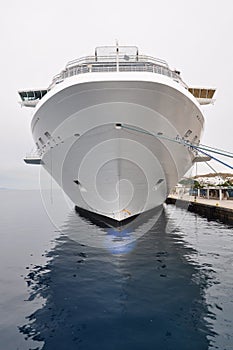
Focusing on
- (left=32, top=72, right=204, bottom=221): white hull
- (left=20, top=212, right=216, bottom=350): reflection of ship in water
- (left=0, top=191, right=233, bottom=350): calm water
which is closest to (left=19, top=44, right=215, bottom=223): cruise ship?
(left=32, top=72, right=204, bottom=221): white hull

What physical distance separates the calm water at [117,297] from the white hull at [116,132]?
8.63 ft

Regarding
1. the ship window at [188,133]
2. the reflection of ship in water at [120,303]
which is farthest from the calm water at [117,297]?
the ship window at [188,133]

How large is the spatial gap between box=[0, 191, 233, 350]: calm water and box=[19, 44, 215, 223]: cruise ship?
9.09 feet

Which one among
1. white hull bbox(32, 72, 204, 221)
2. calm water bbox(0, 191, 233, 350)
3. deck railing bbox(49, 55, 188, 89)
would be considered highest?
deck railing bbox(49, 55, 188, 89)

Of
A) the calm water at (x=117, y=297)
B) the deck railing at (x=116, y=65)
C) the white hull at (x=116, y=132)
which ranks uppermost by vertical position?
the deck railing at (x=116, y=65)

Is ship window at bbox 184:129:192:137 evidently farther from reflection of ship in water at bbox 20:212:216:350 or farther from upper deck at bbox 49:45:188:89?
reflection of ship in water at bbox 20:212:216:350

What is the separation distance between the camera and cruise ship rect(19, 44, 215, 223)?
31.4 ft

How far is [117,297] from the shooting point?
6.30m

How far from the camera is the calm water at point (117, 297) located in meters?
4.64

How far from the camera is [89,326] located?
5.04 meters

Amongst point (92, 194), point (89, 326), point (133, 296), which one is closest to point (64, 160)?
point (92, 194)

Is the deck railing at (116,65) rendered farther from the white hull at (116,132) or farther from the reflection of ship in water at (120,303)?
the reflection of ship in water at (120,303)

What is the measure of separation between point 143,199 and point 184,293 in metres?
6.50

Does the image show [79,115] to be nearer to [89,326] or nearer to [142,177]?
[142,177]
